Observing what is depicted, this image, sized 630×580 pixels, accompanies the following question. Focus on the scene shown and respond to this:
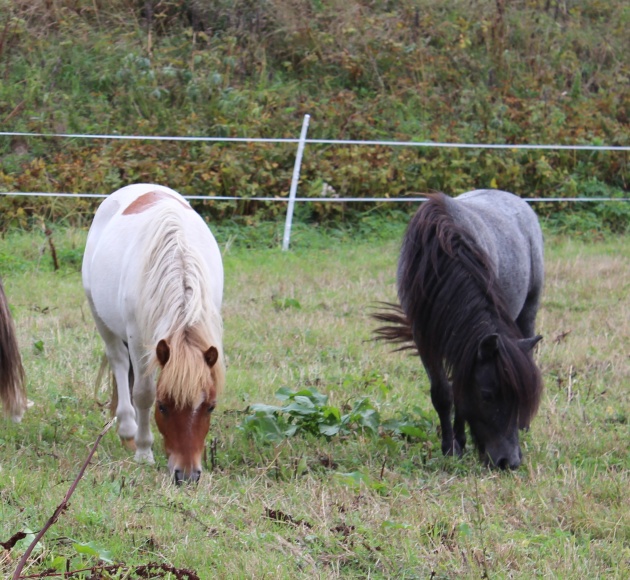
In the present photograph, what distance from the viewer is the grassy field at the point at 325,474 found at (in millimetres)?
3582

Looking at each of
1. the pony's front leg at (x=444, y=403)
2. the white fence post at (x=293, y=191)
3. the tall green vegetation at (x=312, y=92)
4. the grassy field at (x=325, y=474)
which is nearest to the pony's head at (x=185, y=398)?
the grassy field at (x=325, y=474)

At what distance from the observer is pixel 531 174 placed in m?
12.5

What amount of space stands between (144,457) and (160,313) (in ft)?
2.84

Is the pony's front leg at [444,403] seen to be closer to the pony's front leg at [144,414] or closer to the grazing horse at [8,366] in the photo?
the pony's front leg at [144,414]

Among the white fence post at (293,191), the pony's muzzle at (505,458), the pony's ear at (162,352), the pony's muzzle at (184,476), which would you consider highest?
the pony's ear at (162,352)

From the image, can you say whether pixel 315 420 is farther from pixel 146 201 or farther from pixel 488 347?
pixel 146 201

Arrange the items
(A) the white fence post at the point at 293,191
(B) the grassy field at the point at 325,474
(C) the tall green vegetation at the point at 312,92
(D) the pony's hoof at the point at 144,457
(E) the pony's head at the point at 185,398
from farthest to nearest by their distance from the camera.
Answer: (C) the tall green vegetation at the point at 312,92, (A) the white fence post at the point at 293,191, (D) the pony's hoof at the point at 144,457, (E) the pony's head at the point at 185,398, (B) the grassy field at the point at 325,474

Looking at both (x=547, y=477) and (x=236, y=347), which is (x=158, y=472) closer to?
(x=547, y=477)

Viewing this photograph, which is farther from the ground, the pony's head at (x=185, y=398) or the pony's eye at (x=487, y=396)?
the pony's head at (x=185, y=398)

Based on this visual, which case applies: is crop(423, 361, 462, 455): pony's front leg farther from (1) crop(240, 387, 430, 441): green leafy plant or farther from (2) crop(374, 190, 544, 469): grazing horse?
(1) crop(240, 387, 430, 441): green leafy plant

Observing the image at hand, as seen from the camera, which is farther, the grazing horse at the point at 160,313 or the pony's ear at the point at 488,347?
the pony's ear at the point at 488,347

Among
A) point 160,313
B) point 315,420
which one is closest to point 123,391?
point 160,313

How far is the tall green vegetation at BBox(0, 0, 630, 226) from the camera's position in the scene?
11.7m

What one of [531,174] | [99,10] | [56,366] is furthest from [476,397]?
[99,10]
